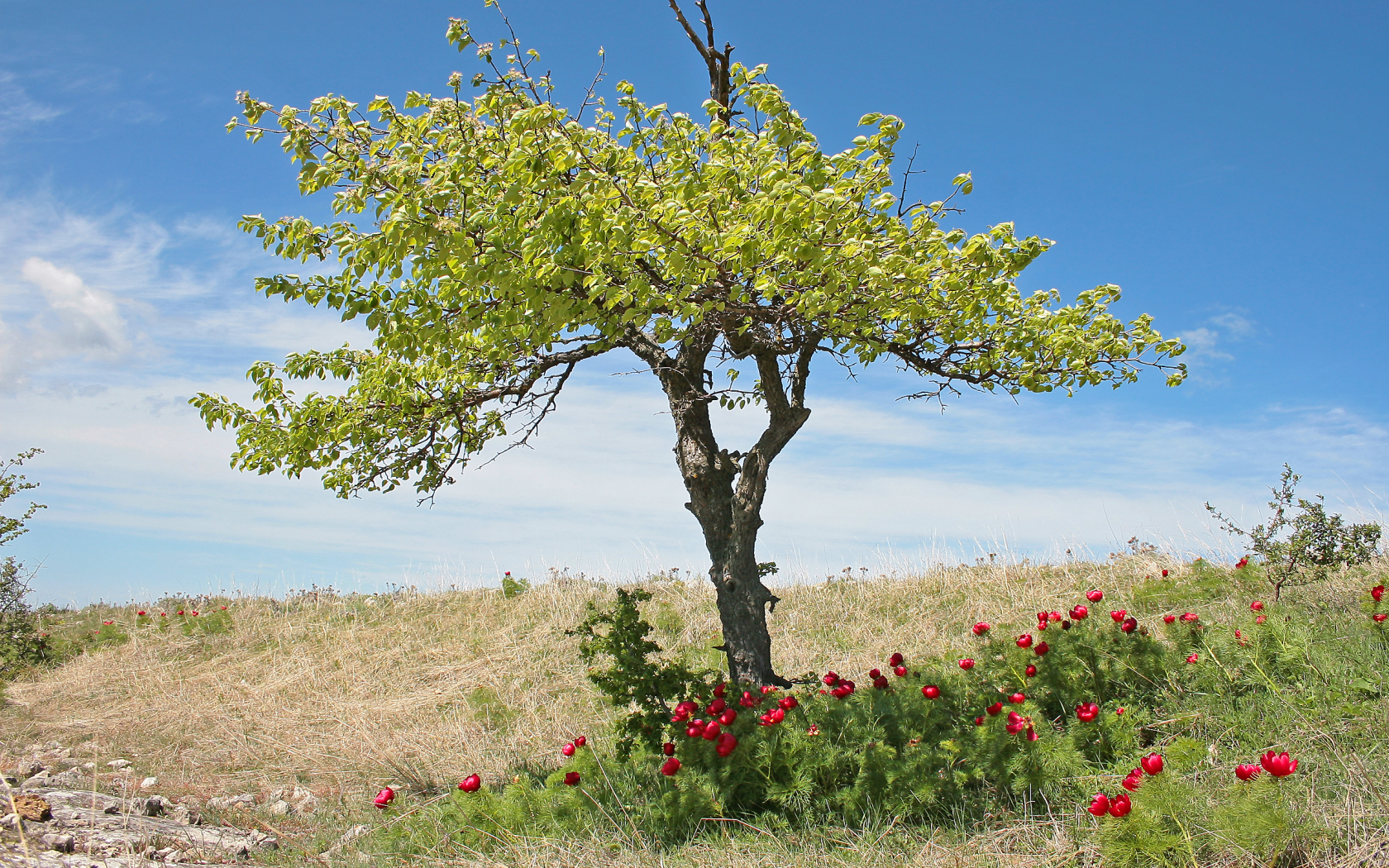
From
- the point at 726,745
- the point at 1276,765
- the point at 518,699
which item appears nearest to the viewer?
the point at 1276,765

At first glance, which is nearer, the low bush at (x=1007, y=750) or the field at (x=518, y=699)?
the low bush at (x=1007, y=750)

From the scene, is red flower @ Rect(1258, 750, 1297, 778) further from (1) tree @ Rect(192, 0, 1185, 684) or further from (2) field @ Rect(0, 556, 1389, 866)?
(1) tree @ Rect(192, 0, 1185, 684)

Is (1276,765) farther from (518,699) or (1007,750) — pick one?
(518,699)

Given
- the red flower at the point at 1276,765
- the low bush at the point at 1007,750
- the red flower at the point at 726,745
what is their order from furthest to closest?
the red flower at the point at 726,745 → the low bush at the point at 1007,750 → the red flower at the point at 1276,765

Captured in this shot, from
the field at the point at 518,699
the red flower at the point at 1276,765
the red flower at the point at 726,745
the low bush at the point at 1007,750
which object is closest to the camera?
the red flower at the point at 1276,765

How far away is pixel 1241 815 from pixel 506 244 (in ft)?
15.0

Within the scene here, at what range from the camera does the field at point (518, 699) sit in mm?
4359

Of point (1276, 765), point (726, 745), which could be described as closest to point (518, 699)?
point (726, 745)

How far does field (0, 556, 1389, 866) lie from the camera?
14.3 ft

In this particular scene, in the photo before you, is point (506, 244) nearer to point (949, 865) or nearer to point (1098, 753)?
point (949, 865)

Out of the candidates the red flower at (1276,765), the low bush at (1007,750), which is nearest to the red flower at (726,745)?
the low bush at (1007,750)

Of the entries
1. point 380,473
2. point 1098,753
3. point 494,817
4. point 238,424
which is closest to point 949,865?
point 1098,753

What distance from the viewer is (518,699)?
29.8 ft

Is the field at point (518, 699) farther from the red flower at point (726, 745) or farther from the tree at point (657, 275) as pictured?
the tree at point (657, 275)
